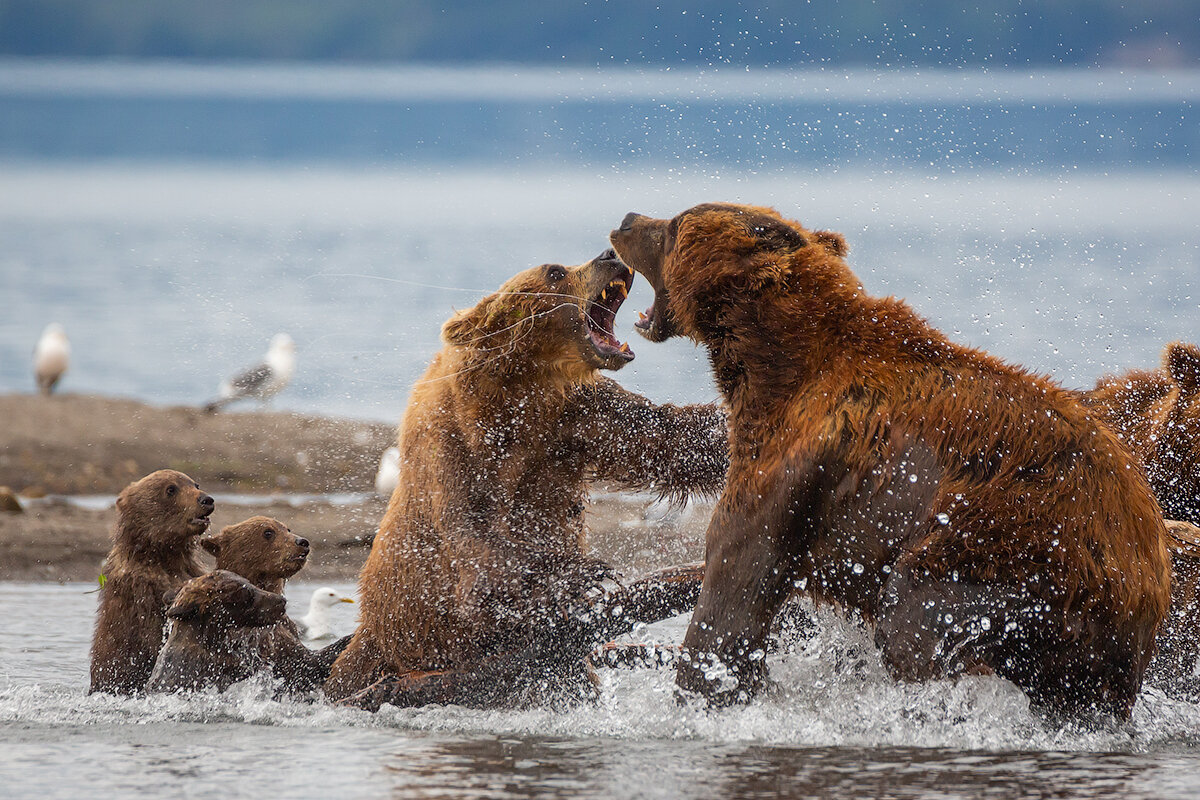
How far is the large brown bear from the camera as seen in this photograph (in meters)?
5.57

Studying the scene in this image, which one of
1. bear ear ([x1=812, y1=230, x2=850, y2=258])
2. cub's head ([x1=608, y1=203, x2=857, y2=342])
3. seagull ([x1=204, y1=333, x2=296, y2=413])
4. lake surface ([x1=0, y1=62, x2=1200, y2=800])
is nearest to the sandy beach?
seagull ([x1=204, y1=333, x2=296, y2=413])

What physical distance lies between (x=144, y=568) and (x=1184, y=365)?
14.0 ft

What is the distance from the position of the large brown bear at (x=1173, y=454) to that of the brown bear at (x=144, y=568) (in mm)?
3750

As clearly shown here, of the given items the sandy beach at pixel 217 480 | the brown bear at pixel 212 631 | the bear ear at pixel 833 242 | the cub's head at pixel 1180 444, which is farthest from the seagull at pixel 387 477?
the bear ear at pixel 833 242

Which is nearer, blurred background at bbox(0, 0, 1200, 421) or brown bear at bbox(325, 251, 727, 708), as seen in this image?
brown bear at bbox(325, 251, 727, 708)

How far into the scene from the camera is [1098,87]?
584 feet

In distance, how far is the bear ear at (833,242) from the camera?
541cm

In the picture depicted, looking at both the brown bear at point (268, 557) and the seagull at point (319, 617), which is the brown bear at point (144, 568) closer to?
the brown bear at point (268, 557)

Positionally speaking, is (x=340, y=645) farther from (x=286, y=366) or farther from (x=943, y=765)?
(x=286, y=366)

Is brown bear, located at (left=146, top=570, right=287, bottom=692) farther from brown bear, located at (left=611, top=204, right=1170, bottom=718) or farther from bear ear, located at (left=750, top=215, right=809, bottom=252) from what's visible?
bear ear, located at (left=750, top=215, right=809, bottom=252)

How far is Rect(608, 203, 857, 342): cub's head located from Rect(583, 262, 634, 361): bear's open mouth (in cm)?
98

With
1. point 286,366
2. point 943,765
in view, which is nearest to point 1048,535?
point 943,765

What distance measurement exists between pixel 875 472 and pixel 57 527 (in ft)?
24.6

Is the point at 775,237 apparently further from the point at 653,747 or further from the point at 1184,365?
the point at 1184,365
